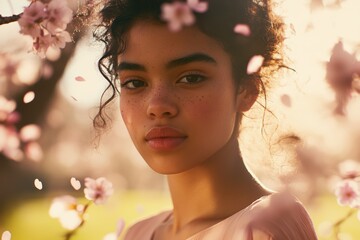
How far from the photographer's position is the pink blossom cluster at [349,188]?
2420mm

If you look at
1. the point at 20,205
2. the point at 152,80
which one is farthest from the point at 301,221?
the point at 20,205

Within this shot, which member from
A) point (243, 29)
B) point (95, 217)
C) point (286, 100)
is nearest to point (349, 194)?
point (286, 100)

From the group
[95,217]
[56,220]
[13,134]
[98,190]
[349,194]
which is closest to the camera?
[349,194]

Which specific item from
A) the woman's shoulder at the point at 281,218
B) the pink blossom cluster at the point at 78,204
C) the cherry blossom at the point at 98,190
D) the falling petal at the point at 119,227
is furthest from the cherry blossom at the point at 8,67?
the woman's shoulder at the point at 281,218

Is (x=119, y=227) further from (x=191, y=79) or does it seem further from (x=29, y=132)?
(x=29, y=132)

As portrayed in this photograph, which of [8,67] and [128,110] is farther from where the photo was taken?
[8,67]

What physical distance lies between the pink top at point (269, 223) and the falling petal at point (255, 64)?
38 centimetres

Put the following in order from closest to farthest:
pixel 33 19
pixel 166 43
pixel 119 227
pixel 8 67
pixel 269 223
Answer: pixel 269 223
pixel 166 43
pixel 33 19
pixel 119 227
pixel 8 67

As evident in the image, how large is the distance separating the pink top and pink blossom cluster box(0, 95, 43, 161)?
5.17ft

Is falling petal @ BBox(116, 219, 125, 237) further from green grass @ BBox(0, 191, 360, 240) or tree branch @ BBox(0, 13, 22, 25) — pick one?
green grass @ BBox(0, 191, 360, 240)

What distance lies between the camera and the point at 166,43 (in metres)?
1.86

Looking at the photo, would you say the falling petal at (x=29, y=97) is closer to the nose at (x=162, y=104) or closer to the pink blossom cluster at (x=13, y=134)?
the pink blossom cluster at (x=13, y=134)

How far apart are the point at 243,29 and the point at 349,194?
761 mm

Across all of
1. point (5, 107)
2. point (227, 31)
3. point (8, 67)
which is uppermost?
point (8, 67)
